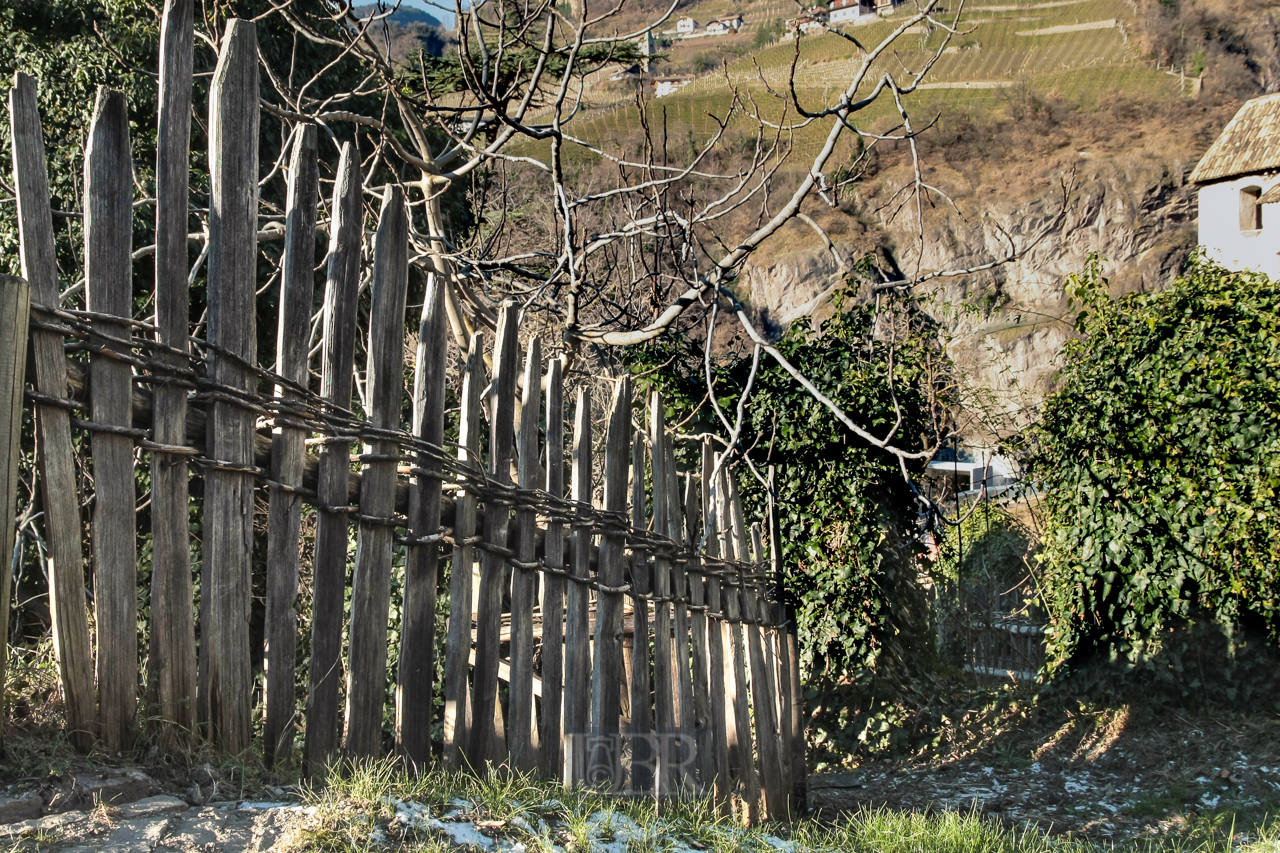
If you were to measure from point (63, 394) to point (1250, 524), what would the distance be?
24.4 feet

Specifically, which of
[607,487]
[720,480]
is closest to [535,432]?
[607,487]

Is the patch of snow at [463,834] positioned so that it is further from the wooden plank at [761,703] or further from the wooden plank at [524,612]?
the wooden plank at [761,703]

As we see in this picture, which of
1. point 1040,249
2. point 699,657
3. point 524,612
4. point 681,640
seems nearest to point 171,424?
point 524,612

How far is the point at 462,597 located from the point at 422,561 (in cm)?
20

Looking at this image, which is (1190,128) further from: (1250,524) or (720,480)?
(720,480)

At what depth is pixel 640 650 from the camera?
3770 mm

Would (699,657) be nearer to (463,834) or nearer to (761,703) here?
(761,703)

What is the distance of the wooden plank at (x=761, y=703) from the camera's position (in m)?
4.77

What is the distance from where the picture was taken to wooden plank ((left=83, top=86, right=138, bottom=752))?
2031mm

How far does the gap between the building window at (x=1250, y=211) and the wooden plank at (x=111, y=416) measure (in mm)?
27683

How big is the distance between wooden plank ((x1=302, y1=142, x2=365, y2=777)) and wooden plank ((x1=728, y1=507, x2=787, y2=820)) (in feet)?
8.89

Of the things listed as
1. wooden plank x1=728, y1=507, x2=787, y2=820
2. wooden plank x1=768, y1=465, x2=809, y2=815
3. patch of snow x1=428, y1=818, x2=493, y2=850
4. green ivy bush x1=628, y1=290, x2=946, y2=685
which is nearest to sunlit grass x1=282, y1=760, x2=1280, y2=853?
patch of snow x1=428, y1=818, x2=493, y2=850

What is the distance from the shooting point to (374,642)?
8.61ft

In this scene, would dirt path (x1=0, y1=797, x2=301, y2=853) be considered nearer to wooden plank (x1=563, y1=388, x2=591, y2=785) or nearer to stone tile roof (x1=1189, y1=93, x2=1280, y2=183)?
wooden plank (x1=563, y1=388, x2=591, y2=785)
